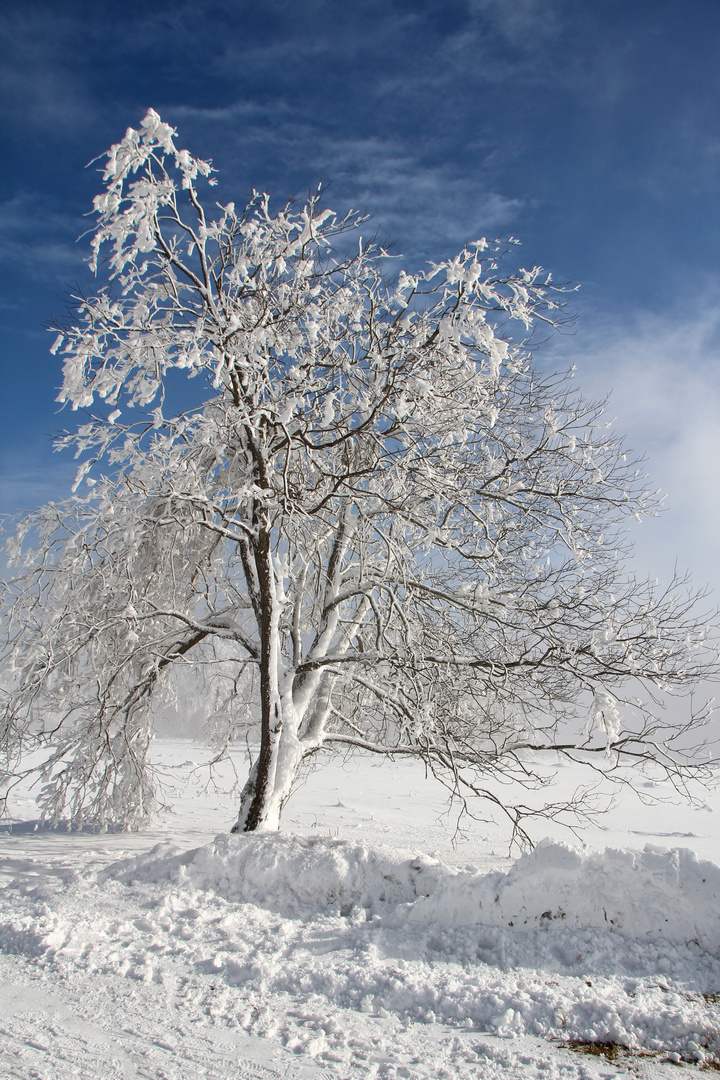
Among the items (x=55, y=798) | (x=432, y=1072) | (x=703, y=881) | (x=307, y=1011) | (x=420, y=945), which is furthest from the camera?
(x=55, y=798)

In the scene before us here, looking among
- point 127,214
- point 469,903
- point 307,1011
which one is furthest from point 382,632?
point 127,214

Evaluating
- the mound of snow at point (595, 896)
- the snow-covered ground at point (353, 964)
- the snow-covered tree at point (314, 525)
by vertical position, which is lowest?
the snow-covered ground at point (353, 964)

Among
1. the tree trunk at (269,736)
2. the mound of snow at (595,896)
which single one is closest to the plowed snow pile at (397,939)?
the mound of snow at (595,896)

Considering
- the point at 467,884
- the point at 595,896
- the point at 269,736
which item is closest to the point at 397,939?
the point at 467,884

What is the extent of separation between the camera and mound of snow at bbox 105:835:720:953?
400 cm

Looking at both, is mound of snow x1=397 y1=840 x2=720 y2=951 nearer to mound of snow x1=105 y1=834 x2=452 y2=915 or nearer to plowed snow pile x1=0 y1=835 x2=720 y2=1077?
plowed snow pile x1=0 y1=835 x2=720 y2=1077

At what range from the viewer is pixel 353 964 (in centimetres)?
350

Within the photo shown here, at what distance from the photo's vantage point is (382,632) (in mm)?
6352

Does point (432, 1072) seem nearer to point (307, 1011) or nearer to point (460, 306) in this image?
point (307, 1011)

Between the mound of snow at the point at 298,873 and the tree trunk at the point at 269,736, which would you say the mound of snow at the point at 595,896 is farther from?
the tree trunk at the point at 269,736

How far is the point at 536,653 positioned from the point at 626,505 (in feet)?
6.77

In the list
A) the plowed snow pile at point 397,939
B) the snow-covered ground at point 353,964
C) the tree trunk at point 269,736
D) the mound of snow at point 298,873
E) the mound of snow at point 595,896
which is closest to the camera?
the snow-covered ground at point 353,964

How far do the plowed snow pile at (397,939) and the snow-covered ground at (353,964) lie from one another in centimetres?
1

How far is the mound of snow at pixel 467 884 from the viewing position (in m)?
4.00
